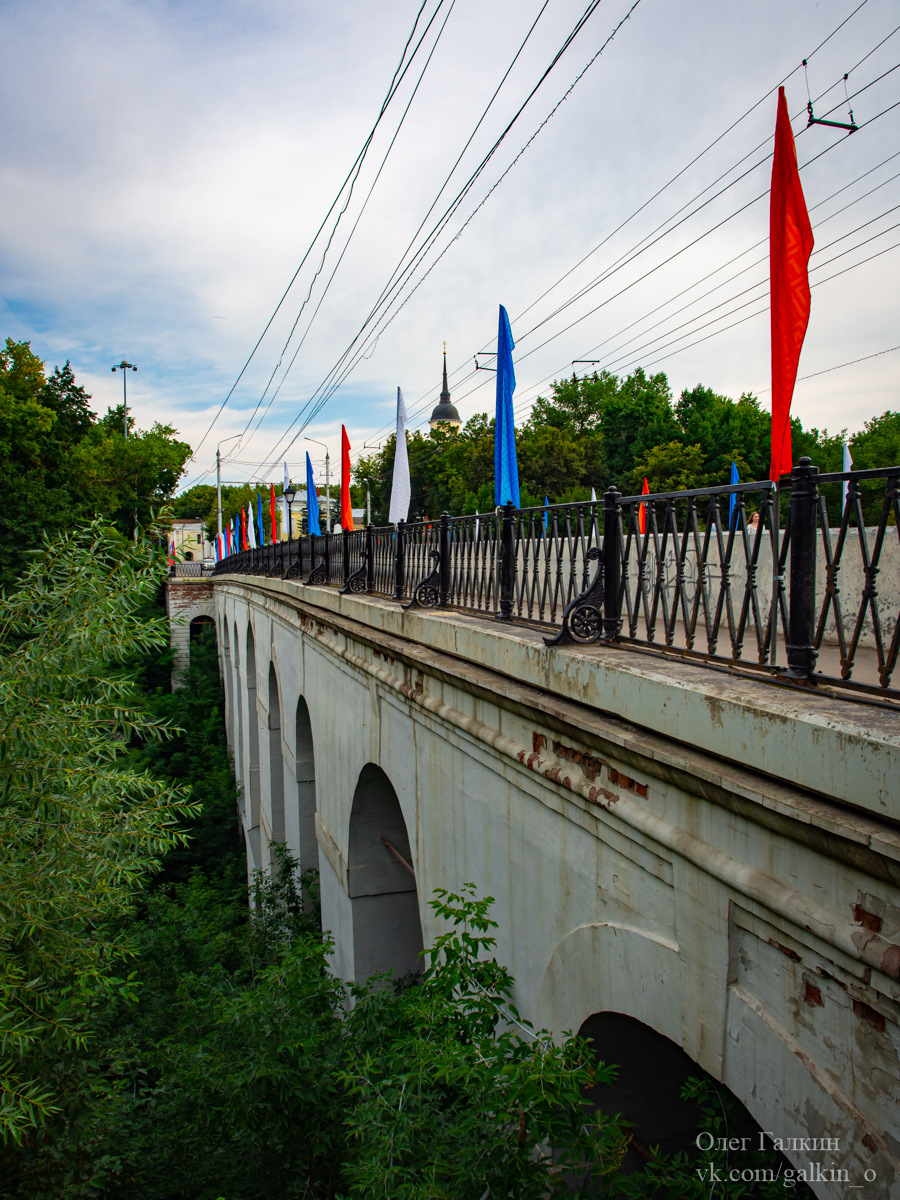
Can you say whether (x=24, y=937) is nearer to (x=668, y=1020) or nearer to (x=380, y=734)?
(x=380, y=734)

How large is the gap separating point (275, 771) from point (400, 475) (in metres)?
10.1

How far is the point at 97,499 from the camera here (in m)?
34.0

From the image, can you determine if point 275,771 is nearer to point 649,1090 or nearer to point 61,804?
point 61,804

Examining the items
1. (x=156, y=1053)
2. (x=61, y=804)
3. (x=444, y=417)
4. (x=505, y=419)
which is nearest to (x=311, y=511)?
(x=505, y=419)

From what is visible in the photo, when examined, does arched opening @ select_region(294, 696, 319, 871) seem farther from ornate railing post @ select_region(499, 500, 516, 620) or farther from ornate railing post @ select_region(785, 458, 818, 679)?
ornate railing post @ select_region(785, 458, 818, 679)

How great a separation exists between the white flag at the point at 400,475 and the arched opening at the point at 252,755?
11171 millimetres

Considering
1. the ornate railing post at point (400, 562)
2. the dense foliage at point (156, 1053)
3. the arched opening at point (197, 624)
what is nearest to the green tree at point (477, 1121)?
the dense foliage at point (156, 1053)

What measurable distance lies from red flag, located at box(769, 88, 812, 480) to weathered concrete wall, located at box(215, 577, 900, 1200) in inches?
52.3

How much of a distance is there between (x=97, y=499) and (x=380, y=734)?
3143cm

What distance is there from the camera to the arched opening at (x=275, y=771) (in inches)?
672

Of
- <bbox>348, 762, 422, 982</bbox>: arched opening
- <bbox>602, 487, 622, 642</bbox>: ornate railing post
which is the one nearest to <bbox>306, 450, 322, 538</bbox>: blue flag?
<bbox>348, 762, 422, 982</bbox>: arched opening

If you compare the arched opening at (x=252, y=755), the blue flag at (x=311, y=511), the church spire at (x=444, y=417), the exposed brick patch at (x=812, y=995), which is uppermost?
the church spire at (x=444, y=417)

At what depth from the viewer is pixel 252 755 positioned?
2119 cm

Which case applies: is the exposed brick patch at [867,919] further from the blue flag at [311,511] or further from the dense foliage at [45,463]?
the blue flag at [311,511]
